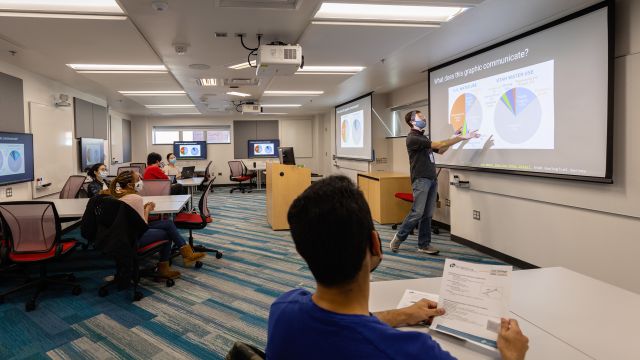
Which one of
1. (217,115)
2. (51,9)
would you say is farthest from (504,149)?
(217,115)

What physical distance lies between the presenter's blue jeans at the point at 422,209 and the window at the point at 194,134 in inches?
357

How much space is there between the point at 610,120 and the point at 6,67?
6589 millimetres

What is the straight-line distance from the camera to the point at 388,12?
3.23 metres

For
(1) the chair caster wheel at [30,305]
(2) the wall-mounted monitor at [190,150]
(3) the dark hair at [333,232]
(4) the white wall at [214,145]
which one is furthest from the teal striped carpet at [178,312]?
(4) the white wall at [214,145]

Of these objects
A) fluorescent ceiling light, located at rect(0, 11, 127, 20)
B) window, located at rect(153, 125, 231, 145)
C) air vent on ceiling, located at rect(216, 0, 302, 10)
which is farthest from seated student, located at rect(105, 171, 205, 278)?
window, located at rect(153, 125, 231, 145)

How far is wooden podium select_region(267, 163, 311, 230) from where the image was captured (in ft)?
18.6

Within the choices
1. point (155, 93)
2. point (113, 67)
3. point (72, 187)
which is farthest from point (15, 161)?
point (155, 93)

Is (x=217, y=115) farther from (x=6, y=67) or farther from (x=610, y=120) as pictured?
(x=610, y=120)

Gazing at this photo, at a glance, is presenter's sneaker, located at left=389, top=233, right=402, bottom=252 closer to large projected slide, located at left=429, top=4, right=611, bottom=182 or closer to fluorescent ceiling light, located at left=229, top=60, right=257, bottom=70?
large projected slide, located at left=429, top=4, right=611, bottom=182

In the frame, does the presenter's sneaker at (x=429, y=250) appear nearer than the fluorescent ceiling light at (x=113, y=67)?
Yes

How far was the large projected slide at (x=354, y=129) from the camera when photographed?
7742 mm

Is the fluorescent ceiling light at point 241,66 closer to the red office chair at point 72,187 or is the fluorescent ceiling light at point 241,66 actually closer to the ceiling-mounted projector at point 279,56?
the ceiling-mounted projector at point 279,56

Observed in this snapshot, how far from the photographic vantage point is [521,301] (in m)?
1.38

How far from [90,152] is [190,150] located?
4.90 meters
